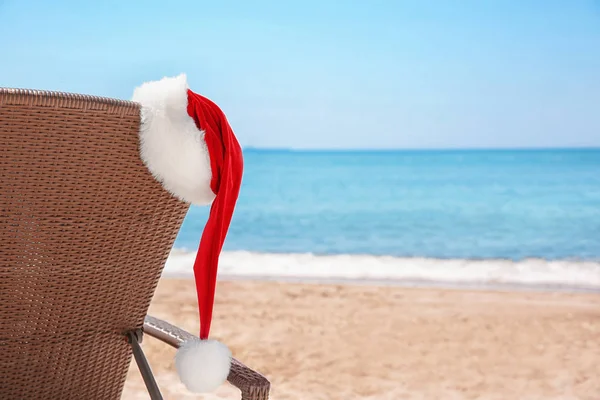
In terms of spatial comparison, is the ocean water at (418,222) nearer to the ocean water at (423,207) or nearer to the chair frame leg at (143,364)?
the ocean water at (423,207)

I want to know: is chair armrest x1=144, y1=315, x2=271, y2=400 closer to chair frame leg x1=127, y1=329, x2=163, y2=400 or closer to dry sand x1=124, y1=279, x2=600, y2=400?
chair frame leg x1=127, y1=329, x2=163, y2=400

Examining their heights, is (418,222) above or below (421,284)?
above

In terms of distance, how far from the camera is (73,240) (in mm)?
1191

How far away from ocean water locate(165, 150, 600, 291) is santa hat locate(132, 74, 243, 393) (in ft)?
14.2

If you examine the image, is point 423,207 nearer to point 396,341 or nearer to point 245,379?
point 396,341

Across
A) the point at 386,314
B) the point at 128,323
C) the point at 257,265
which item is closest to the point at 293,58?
the point at 257,265

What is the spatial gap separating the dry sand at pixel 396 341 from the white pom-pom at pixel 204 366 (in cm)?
133

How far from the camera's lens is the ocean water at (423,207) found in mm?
9062

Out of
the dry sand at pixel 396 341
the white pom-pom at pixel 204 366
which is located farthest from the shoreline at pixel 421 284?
the white pom-pom at pixel 204 366

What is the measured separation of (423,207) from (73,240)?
12.3m

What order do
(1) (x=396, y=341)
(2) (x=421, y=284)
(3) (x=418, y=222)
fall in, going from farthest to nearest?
(3) (x=418, y=222) < (2) (x=421, y=284) < (1) (x=396, y=341)

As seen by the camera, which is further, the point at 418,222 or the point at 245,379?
the point at 418,222

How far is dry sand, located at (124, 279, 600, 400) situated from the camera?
8.66 ft

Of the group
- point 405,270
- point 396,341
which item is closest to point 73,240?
point 396,341
